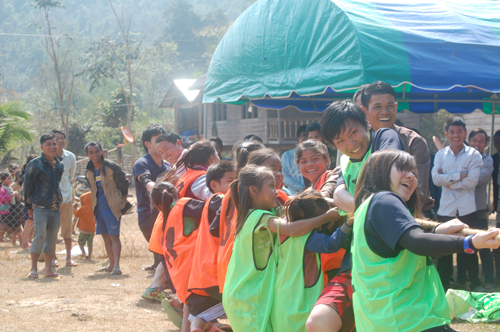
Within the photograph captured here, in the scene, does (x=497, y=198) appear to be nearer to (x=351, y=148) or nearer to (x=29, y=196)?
(x=351, y=148)

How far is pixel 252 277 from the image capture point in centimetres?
295

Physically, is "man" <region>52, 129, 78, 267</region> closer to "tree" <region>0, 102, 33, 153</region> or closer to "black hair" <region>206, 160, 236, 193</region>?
"black hair" <region>206, 160, 236, 193</region>

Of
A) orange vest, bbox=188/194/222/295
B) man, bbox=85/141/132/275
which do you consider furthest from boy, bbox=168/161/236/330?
man, bbox=85/141/132/275

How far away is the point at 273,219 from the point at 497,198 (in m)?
4.47

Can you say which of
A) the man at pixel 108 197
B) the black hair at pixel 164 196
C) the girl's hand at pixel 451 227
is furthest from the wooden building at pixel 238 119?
the girl's hand at pixel 451 227

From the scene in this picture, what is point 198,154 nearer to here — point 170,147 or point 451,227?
point 170,147

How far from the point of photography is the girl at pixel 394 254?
1972mm

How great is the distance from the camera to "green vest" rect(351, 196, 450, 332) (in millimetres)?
2035

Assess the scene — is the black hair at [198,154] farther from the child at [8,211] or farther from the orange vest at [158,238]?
the child at [8,211]

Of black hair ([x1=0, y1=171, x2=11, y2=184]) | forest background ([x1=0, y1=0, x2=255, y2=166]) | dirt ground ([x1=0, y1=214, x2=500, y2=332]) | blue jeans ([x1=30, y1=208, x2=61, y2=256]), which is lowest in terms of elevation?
dirt ground ([x1=0, y1=214, x2=500, y2=332])

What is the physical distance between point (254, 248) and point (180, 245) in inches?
48.2

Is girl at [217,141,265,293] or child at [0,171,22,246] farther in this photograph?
child at [0,171,22,246]

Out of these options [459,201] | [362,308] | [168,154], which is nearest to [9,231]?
[168,154]

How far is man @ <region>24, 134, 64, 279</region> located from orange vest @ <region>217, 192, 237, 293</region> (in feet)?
14.1
